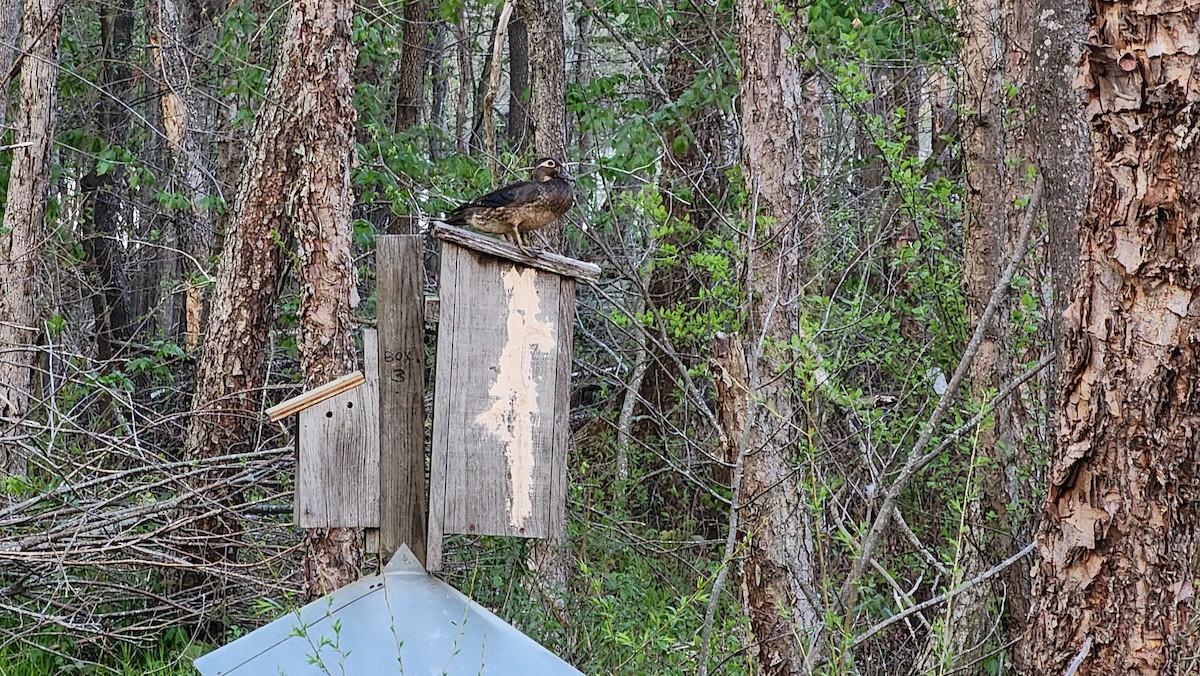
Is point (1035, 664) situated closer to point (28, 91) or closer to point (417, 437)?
point (417, 437)

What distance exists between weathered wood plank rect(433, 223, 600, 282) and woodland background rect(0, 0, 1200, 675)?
2.77 ft

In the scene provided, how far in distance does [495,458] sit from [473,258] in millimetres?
497

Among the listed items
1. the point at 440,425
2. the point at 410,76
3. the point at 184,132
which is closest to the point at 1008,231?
the point at 440,425

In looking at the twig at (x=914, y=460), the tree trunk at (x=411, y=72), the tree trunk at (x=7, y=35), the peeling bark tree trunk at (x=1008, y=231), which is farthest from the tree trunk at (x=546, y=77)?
the twig at (x=914, y=460)

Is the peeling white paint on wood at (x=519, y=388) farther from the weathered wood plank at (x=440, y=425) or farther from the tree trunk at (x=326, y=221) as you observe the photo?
the tree trunk at (x=326, y=221)

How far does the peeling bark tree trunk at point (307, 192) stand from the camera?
602 centimetres

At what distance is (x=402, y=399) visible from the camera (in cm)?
308

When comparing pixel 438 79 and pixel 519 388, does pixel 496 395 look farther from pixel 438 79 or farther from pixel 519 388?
pixel 438 79

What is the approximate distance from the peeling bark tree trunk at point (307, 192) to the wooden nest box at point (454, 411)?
8.94 ft

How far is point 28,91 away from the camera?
8.48 meters

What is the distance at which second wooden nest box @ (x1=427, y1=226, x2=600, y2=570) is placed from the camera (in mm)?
3008

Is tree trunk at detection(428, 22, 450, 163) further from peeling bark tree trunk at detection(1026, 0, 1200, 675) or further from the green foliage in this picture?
peeling bark tree trunk at detection(1026, 0, 1200, 675)

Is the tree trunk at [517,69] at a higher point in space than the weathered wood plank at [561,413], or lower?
higher

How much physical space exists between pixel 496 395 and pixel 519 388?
0.20ft
